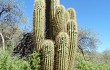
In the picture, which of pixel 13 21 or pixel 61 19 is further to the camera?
pixel 13 21

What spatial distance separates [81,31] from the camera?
26406 mm

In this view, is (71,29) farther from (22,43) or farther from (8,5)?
(8,5)

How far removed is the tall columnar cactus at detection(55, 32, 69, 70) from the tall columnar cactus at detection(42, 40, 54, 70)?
190 millimetres

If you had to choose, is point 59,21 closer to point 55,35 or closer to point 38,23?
point 55,35

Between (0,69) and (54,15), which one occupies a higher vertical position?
(54,15)

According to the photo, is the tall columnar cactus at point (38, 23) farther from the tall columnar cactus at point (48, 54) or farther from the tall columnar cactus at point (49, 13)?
the tall columnar cactus at point (49, 13)

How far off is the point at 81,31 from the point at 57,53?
17502 mm

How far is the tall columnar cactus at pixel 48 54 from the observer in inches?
345

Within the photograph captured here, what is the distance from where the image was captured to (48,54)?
28.9 ft

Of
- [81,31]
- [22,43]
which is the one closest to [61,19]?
[22,43]

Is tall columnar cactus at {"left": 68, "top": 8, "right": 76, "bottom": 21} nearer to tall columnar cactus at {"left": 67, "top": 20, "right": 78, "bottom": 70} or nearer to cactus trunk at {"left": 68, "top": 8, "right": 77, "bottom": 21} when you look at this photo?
cactus trunk at {"left": 68, "top": 8, "right": 77, "bottom": 21}

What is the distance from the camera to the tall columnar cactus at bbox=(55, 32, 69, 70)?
8930 millimetres

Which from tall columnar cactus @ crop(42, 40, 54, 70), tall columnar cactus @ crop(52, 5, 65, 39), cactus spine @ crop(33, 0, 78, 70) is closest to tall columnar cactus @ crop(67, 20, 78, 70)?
cactus spine @ crop(33, 0, 78, 70)

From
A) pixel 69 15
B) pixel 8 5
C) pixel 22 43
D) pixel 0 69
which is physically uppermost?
pixel 8 5
